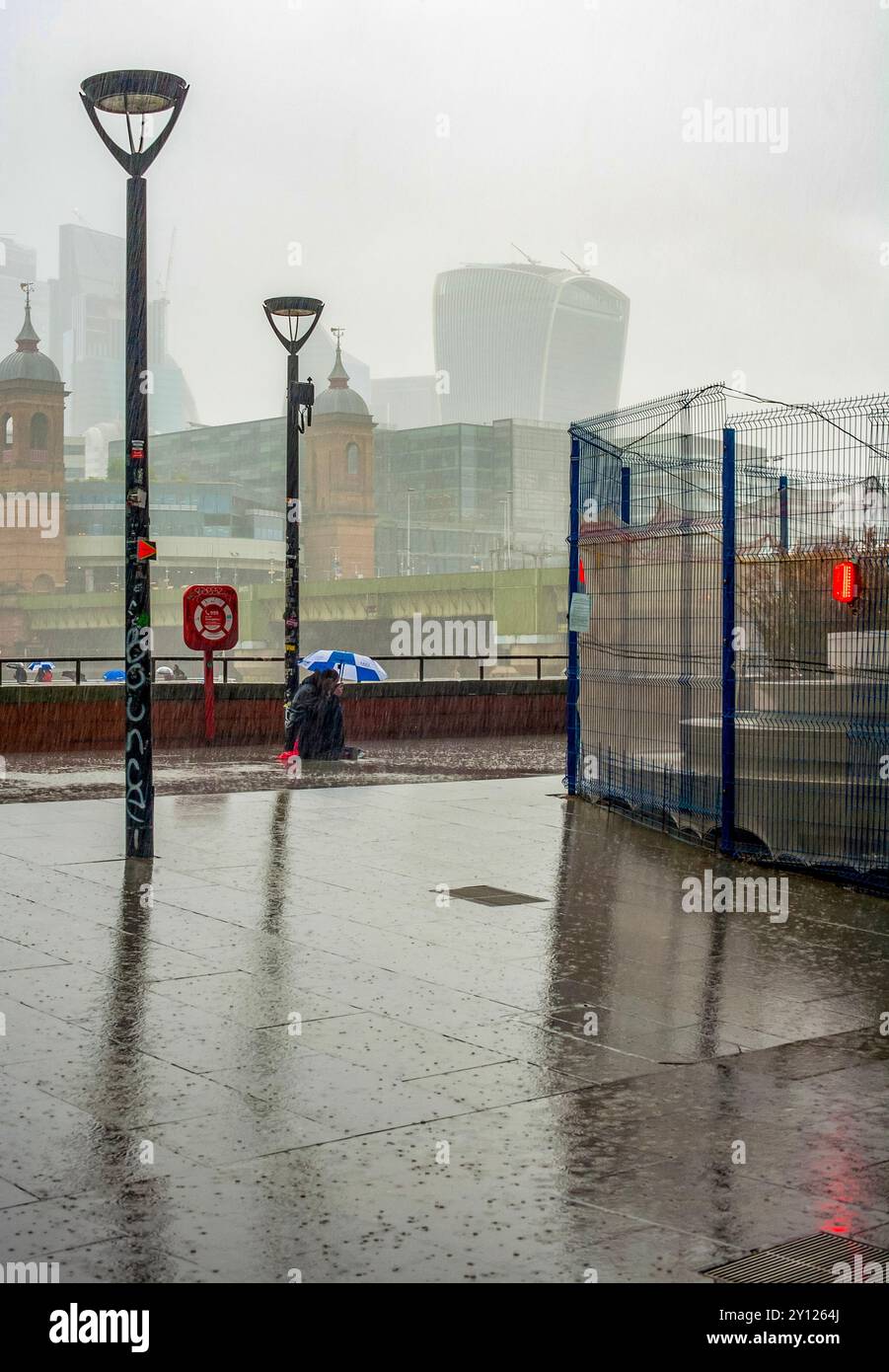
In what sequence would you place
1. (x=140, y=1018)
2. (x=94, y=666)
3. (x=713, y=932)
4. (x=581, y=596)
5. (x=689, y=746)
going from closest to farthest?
(x=140, y=1018), (x=713, y=932), (x=689, y=746), (x=581, y=596), (x=94, y=666)

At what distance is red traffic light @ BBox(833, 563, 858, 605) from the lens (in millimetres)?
10102

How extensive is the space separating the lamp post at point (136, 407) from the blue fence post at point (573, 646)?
15.9 feet

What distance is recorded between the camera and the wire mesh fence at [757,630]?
34.0 ft

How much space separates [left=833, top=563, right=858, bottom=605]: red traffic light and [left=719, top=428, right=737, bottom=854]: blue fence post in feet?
4.07

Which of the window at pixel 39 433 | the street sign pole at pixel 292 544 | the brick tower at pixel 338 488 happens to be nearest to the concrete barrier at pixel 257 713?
the street sign pole at pixel 292 544

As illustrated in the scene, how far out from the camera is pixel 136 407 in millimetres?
11281

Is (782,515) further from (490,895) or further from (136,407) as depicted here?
(136,407)

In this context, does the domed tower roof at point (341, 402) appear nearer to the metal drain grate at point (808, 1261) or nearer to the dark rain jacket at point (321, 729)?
the dark rain jacket at point (321, 729)

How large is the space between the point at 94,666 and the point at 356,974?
161549 mm

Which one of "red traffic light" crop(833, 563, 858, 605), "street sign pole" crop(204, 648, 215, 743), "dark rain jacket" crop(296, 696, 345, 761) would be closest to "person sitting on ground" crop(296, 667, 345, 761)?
"dark rain jacket" crop(296, 696, 345, 761)

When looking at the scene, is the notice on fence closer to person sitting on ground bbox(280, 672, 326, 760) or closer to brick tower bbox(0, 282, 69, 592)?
person sitting on ground bbox(280, 672, 326, 760)

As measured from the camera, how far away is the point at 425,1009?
6.98 m

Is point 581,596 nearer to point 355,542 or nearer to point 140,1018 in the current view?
point 140,1018
